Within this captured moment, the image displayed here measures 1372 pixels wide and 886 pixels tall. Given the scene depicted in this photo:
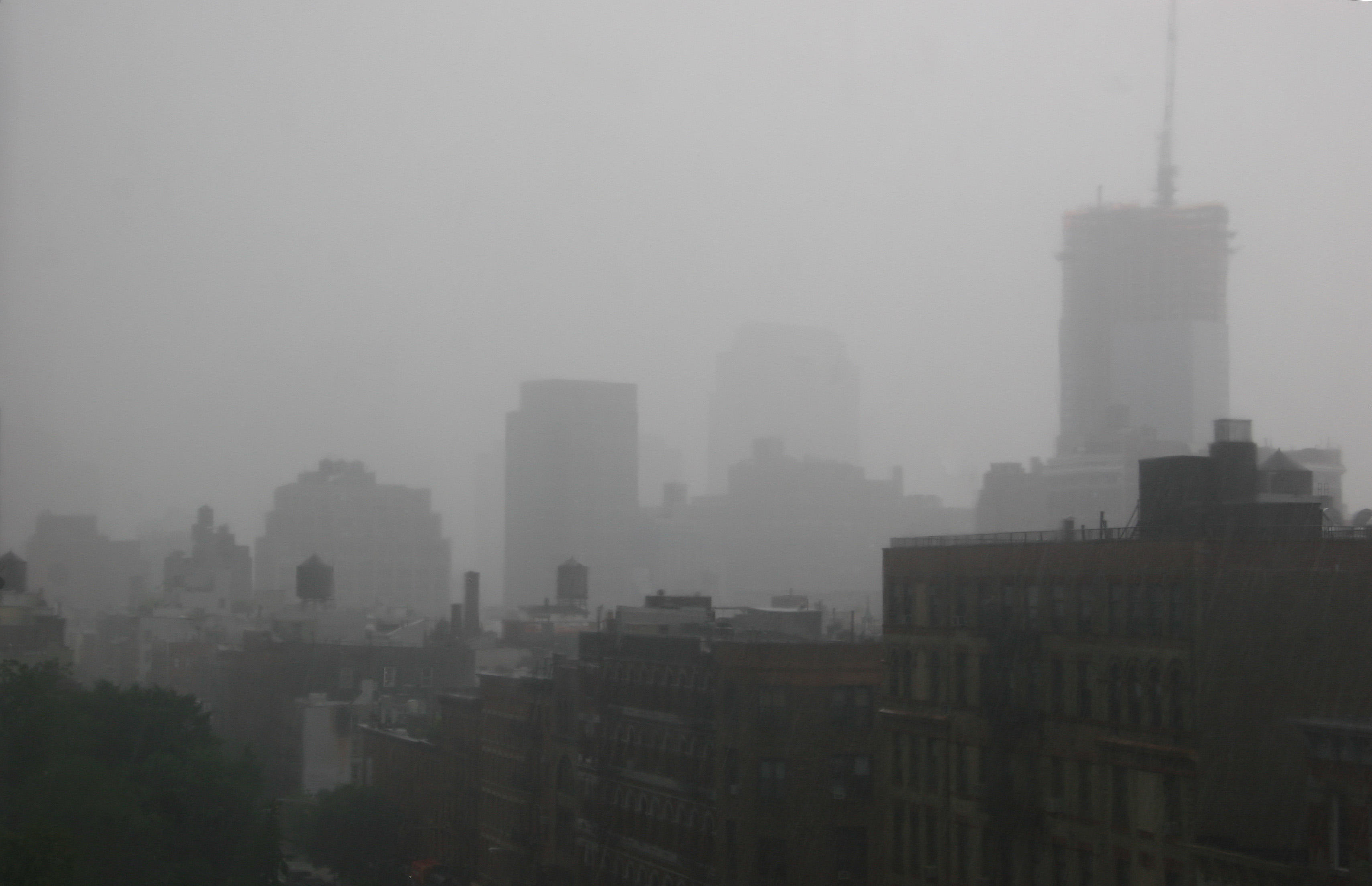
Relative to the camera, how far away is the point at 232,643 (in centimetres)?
10644

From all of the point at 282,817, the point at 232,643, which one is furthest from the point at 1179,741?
the point at 232,643

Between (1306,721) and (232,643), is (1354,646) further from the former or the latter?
(232,643)

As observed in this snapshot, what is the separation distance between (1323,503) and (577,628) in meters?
67.5

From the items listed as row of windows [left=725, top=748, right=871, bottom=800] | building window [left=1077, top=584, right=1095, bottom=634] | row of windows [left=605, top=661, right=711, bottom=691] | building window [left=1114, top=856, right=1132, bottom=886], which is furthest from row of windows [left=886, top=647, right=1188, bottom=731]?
row of windows [left=605, top=661, right=711, bottom=691]

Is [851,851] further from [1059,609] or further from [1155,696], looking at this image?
[1155,696]

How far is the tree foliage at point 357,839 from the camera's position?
56.3 meters

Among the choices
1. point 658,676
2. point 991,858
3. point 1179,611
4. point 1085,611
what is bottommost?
point 991,858

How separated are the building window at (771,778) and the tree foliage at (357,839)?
24.7 m

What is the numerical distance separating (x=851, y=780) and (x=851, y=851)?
5.68 feet

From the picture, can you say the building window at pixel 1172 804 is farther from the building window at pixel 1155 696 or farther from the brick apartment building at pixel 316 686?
the brick apartment building at pixel 316 686

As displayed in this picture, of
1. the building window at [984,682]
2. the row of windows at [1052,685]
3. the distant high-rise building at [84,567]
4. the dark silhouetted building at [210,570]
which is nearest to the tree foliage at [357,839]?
the row of windows at [1052,685]

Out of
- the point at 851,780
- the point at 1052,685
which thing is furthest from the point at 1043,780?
the point at 851,780

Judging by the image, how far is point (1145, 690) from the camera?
1017 inches

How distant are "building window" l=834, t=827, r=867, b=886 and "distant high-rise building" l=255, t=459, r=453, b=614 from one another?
494 feet
